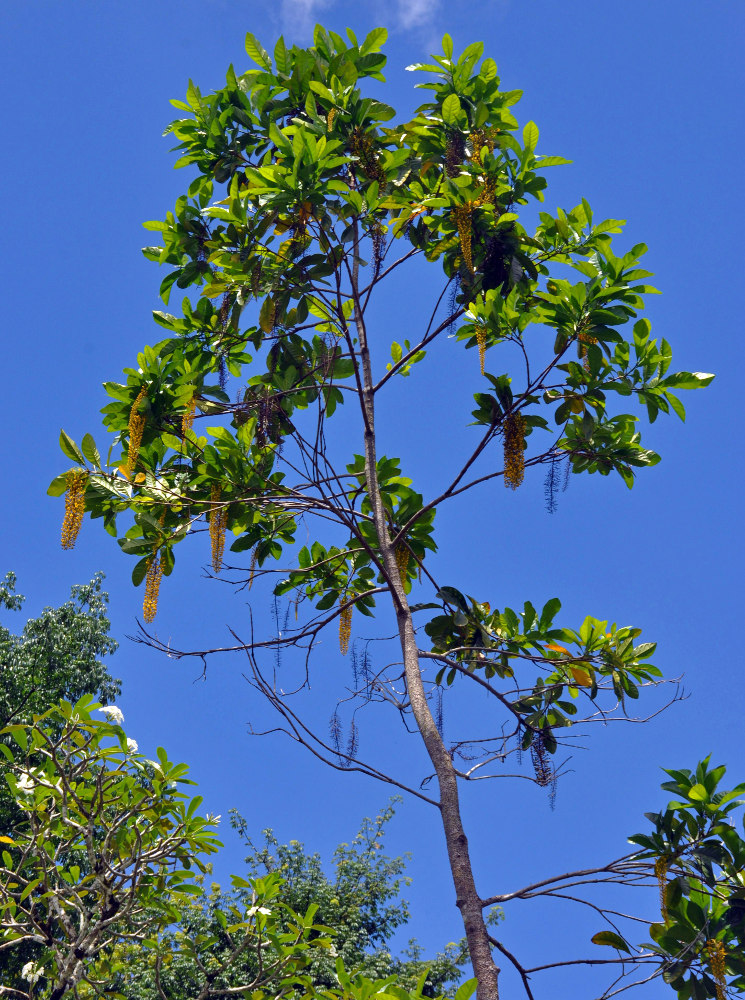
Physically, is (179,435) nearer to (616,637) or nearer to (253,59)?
(253,59)

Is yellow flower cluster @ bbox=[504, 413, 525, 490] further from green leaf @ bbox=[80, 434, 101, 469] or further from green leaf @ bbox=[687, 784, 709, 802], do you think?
green leaf @ bbox=[80, 434, 101, 469]

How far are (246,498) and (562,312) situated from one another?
79.9 inches

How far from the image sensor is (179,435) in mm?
5043

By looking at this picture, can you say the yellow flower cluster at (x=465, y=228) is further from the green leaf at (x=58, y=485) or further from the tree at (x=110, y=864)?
the tree at (x=110, y=864)

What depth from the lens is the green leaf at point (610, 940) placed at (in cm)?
409

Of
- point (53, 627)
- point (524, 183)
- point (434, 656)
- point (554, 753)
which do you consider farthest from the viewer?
point (53, 627)

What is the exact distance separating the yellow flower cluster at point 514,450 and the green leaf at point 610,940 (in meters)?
2.25

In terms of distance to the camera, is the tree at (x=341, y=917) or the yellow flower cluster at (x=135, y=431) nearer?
the yellow flower cluster at (x=135, y=431)

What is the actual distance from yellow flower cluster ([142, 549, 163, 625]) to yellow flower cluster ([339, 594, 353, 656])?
1.07 metres

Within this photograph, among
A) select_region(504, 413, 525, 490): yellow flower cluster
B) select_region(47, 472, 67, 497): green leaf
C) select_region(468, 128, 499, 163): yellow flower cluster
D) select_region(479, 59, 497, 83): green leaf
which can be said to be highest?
select_region(479, 59, 497, 83): green leaf

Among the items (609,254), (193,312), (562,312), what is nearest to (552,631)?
(562,312)

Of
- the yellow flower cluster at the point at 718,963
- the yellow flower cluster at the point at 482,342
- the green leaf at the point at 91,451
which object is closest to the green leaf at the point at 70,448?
A: the green leaf at the point at 91,451

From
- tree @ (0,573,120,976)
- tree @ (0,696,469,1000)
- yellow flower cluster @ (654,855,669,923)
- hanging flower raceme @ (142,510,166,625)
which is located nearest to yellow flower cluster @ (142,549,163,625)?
hanging flower raceme @ (142,510,166,625)

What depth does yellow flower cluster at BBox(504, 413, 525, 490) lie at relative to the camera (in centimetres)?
470
